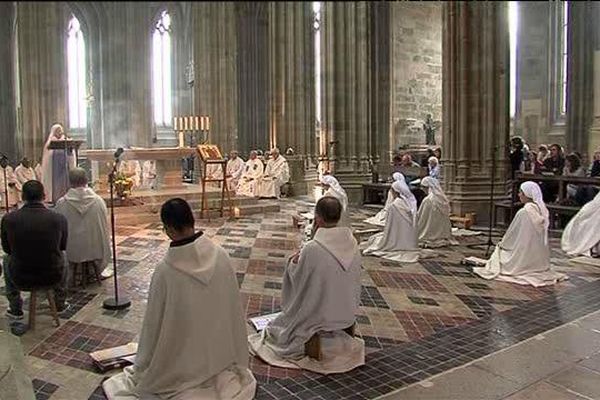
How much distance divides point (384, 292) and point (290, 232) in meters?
4.76

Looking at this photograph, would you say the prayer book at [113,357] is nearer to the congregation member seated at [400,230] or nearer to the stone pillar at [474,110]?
the congregation member seated at [400,230]

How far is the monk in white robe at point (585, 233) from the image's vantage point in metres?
9.49

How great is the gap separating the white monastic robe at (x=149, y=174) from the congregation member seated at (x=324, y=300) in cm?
1133

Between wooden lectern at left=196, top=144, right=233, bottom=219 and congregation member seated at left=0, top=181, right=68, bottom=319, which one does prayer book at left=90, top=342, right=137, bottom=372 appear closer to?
congregation member seated at left=0, top=181, right=68, bottom=319

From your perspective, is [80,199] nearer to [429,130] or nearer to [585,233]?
[585,233]

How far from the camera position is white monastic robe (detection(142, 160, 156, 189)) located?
16.0m

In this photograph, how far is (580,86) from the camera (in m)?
19.9

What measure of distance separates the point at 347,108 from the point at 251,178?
12.0ft

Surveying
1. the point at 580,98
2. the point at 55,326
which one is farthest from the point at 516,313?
the point at 580,98

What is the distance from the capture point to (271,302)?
6.83 meters

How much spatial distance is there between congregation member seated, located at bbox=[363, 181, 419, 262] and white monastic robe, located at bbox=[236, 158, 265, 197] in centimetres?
940

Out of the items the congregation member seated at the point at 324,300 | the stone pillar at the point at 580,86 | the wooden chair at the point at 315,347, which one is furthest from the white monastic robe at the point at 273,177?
the wooden chair at the point at 315,347

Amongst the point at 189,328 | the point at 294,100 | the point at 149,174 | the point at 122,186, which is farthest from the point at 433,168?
the point at 189,328

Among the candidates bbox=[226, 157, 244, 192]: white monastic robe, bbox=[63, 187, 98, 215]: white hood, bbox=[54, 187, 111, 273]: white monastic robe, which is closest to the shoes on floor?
bbox=[54, 187, 111, 273]: white monastic robe
